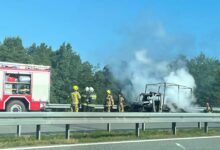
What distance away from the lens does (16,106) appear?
25.2m

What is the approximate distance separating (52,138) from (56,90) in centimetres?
8584

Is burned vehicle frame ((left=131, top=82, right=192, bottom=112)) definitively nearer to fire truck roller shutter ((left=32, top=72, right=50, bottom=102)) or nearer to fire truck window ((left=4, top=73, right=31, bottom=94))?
fire truck roller shutter ((left=32, top=72, right=50, bottom=102))

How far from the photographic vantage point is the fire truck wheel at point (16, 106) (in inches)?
983

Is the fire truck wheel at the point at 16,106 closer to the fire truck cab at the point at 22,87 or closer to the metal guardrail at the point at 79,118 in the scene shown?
the fire truck cab at the point at 22,87

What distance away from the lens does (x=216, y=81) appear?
338 feet

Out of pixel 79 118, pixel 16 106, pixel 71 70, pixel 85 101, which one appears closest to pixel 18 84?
pixel 16 106

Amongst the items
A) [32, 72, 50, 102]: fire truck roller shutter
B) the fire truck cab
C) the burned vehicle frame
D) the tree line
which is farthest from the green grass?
the tree line

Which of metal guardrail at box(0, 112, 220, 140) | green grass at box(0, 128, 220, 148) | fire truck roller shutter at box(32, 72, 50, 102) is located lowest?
green grass at box(0, 128, 220, 148)

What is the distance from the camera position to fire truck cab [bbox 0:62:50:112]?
989 inches

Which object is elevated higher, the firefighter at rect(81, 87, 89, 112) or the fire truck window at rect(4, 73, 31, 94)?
the fire truck window at rect(4, 73, 31, 94)

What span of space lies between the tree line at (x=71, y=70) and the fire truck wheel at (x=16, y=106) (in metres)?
49.3

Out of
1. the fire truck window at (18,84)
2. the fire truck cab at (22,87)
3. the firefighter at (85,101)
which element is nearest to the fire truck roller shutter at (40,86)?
the fire truck cab at (22,87)

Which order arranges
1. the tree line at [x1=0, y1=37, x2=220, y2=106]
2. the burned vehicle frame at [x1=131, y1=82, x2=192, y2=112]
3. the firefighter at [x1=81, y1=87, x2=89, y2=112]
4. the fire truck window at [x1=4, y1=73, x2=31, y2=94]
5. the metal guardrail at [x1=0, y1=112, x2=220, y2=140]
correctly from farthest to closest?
the tree line at [x1=0, y1=37, x2=220, y2=106] → the burned vehicle frame at [x1=131, y1=82, x2=192, y2=112] → the fire truck window at [x1=4, y1=73, x2=31, y2=94] → the firefighter at [x1=81, y1=87, x2=89, y2=112] → the metal guardrail at [x1=0, y1=112, x2=220, y2=140]

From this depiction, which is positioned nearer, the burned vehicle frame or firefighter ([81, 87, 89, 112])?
firefighter ([81, 87, 89, 112])
